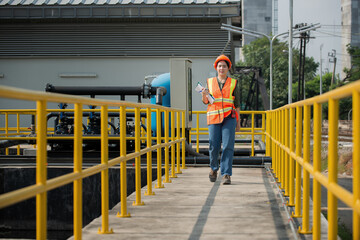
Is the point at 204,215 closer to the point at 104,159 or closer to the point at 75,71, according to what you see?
the point at 104,159

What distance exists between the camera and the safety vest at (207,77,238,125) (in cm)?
881

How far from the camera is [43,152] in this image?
12.3 feet

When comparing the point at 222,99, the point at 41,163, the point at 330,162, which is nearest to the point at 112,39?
the point at 222,99

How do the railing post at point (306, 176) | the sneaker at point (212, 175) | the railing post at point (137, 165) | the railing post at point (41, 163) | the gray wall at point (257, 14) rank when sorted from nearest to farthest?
1. the railing post at point (41, 163)
2. the railing post at point (306, 176)
3. the railing post at point (137, 165)
4. the sneaker at point (212, 175)
5. the gray wall at point (257, 14)

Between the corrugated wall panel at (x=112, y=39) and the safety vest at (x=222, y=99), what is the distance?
63.1 ft

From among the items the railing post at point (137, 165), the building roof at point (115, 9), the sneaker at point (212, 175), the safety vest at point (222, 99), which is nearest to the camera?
the railing post at point (137, 165)

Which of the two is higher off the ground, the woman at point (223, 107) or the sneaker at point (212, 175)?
the woman at point (223, 107)

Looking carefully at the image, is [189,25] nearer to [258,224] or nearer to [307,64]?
[258,224]

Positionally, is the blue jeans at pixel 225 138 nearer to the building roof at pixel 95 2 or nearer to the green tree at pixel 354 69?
the building roof at pixel 95 2

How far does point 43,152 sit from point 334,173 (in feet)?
6.13

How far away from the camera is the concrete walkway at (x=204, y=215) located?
227 inches

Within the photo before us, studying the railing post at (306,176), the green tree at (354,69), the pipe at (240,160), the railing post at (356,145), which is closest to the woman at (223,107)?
A: the railing post at (306,176)

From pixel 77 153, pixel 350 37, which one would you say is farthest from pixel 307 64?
pixel 77 153

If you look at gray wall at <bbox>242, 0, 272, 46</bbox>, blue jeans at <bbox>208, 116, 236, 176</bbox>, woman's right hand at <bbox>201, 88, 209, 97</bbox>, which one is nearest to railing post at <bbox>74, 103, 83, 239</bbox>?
woman's right hand at <bbox>201, 88, 209, 97</bbox>
